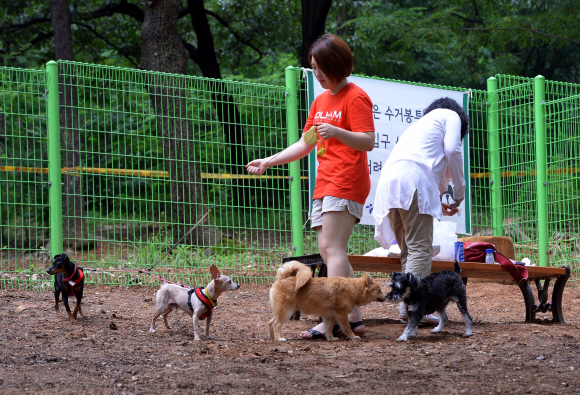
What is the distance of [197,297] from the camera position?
14.8 feet

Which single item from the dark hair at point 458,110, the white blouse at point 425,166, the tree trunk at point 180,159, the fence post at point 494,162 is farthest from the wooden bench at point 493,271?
the fence post at point 494,162

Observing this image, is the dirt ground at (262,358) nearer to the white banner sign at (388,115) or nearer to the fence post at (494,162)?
the white banner sign at (388,115)

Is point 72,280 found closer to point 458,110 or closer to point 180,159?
point 180,159

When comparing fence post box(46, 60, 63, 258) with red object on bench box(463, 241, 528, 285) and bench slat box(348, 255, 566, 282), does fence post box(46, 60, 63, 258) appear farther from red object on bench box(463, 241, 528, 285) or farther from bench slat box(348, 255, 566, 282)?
red object on bench box(463, 241, 528, 285)

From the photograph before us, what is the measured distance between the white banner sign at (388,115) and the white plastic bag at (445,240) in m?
1.82

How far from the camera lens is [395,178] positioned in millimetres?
4602

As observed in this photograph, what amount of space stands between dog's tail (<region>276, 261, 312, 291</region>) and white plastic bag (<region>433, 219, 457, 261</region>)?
157 cm

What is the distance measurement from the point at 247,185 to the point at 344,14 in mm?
12543

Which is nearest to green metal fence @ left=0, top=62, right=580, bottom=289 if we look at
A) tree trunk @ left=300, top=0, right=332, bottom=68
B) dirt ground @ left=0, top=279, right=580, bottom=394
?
dirt ground @ left=0, top=279, right=580, bottom=394

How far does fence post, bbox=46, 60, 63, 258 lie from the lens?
657cm

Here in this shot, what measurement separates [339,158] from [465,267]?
1539mm

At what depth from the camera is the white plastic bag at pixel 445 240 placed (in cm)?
545

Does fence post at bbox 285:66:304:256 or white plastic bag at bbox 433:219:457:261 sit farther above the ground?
fence post at bbox 285:66:304:256

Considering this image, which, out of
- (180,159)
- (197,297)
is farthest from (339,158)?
(180,159)
